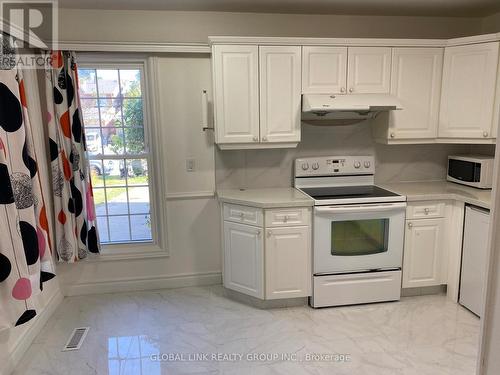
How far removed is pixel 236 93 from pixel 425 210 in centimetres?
183

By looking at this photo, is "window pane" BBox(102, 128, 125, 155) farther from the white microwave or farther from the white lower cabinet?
the white microwave

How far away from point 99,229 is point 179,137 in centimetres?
114

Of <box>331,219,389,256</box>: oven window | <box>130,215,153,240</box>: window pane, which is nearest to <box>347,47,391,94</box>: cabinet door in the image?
<box>331,219,389,256</box>: oven window

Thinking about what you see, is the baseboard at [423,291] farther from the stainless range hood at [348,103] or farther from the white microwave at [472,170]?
the stainless range hood at [348,103]

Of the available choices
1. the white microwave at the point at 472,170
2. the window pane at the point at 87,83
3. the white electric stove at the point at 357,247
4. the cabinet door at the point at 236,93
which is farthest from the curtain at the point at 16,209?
the white microwave at the point at 472,170

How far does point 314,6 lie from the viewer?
2.96m

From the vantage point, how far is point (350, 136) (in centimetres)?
338

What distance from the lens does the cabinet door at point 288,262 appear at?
284 cm

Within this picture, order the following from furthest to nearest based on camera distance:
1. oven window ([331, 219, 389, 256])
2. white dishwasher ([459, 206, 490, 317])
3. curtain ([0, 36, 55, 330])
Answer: oven window ([331, 219, 389, 256]), white dishwasher ([459, 206, 490, 317]), curtain ([0, 36, 55, 330])

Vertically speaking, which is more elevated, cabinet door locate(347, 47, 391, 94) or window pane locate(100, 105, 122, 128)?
cabinet door locate(347, 47, 391, 94)

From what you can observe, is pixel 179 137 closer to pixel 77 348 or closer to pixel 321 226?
pixel 321 226

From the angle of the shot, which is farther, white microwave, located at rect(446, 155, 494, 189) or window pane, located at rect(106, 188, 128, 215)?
window pane, located at rect(106, 188, 128, 215)

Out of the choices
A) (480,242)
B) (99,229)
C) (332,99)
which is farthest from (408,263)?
(99,229)

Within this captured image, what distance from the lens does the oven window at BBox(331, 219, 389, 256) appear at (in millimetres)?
2906
